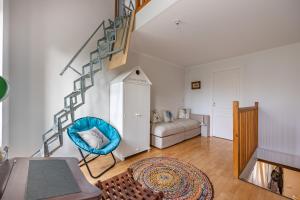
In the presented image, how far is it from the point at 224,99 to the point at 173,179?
9.47ft

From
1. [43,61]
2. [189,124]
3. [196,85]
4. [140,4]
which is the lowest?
[189,124]

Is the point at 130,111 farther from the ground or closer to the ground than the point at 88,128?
farther from the ground

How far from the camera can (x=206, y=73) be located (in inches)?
174

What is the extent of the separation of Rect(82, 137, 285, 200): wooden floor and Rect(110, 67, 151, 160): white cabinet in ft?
0.79

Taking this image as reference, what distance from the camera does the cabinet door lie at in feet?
8.77

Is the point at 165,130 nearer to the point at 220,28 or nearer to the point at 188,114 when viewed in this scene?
the point at 188,114

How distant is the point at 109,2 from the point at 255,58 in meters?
3.59

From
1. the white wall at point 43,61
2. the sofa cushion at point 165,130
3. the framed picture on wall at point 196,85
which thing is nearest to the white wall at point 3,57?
the white wall at point 43,61

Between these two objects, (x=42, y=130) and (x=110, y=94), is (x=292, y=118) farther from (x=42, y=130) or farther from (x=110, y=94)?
(x=42, y=130)

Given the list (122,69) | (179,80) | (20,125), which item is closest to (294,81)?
(179,80)

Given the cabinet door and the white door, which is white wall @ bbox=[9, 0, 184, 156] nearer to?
the cabinet door

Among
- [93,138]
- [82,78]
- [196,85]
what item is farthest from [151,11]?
[196,85]

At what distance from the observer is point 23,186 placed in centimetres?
70

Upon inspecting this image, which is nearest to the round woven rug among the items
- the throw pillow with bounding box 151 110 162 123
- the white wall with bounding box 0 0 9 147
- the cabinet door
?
the cabinet door
